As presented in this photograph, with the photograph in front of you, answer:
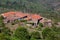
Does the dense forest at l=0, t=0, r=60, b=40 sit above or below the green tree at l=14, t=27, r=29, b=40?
below

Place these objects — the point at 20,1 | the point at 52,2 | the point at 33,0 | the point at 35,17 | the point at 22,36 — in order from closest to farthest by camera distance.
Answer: the point at 22,36
the point at 35,17
the point at 20,1
the point at 33,0
the point at 52,2

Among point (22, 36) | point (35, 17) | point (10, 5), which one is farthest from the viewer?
point (10, 5)

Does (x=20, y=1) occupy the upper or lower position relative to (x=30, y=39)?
lower

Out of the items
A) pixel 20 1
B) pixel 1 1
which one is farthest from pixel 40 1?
pixel 1 1

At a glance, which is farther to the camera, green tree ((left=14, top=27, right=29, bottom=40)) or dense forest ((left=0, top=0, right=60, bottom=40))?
dense forest ((left=0, top=0, right=60, bottom=40))

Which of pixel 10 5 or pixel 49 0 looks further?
pixel 49 0

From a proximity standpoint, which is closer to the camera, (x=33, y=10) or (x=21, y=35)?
(x=21, y=35)

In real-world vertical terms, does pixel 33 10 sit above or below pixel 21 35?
below

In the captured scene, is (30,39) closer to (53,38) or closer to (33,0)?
(53,38)

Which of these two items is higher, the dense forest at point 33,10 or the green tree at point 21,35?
the green tree at point 21,35

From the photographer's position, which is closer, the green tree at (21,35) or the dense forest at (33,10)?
the green tree at (21,35)

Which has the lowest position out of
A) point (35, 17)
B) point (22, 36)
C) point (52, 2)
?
point (52, 2)
